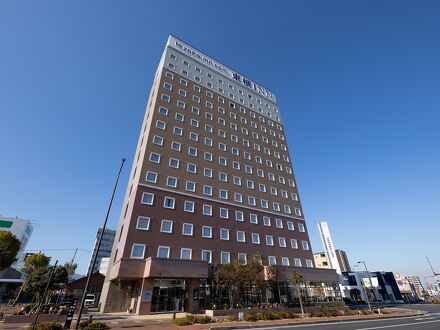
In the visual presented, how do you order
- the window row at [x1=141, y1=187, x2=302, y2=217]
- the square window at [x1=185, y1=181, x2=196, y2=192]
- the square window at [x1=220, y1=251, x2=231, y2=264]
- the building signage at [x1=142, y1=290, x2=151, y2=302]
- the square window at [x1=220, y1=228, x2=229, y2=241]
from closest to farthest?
the building signage at [x1=142, y1=290, x2=151, y2=302] < the window row at [x1=141, y1=187, x2=302, y2=217] < the square window at [x1=220, y1=251, x2=231, y2=264] < the square window at [x1=220, y1=228, x2=229, y2=241] < the square window at [x1=185, y1=181, x2=196, y2=192]

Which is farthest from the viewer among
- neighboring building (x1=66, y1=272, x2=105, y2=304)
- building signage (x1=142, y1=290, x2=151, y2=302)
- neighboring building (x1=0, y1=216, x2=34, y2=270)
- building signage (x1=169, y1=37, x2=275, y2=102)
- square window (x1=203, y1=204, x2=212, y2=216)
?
neighboring building (x1=0, y1=216, x2=34, y2=270)

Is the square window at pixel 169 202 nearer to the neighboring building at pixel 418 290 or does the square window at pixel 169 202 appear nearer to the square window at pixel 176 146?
the square window at pixel 176 146

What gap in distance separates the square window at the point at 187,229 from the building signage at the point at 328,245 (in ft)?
178

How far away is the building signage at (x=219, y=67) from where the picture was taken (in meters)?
58.6

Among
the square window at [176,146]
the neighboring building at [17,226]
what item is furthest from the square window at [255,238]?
the neighboring building at [17,226]

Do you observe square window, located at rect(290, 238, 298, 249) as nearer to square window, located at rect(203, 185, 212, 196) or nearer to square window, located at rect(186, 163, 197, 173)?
square window, located at rect(203, 185, 212, 196)

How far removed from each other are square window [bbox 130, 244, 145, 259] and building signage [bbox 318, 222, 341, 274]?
2395 inches

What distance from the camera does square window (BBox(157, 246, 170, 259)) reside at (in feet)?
102

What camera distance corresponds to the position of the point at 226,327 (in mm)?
17438

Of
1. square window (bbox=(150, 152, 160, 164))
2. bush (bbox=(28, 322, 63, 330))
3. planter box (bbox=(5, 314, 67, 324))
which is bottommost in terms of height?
bush (bbox=(28, 322, 63, 330))

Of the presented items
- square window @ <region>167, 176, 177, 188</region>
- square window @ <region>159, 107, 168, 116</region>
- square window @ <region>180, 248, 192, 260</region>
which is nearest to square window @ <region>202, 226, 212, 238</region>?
square window @ <region>180, 248, 192, 260</region>

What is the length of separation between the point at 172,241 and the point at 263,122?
1563 inches

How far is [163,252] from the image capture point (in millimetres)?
31453

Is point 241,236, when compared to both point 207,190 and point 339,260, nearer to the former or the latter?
point 207,190
